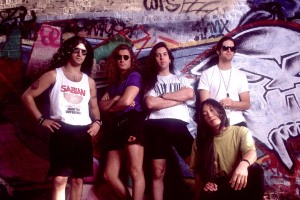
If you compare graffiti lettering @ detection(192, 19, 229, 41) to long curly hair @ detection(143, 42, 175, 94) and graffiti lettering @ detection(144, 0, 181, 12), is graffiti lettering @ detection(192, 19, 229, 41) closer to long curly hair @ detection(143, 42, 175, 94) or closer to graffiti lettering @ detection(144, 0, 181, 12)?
graffiti lettering @ detection(144, 0, 181, 12)

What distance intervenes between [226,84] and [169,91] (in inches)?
30.3

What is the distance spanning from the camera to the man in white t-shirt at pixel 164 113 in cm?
503

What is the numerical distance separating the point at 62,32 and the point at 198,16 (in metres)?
1.97

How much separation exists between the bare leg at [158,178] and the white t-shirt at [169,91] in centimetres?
60

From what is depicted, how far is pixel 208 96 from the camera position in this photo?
17.1 feet

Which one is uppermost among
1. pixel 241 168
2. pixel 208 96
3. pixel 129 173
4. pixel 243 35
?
pixel 243 35

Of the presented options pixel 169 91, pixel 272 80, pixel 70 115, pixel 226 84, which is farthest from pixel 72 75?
pixel 272 80

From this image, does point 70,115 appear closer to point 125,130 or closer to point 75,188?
point 125,130

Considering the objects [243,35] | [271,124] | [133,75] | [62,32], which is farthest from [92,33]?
[271,124]

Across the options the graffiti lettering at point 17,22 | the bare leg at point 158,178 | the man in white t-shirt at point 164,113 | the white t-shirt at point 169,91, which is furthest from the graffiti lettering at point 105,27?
the bare leg at point 158,178

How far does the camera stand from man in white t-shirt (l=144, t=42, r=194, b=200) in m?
5.03

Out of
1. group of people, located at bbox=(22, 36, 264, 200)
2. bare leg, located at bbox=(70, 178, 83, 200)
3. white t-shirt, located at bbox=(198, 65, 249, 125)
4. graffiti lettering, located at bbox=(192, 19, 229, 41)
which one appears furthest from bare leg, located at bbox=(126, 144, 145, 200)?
graffiti lettering, located at bbox=(192, 19, 229, 41)

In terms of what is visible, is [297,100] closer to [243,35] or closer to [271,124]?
[271,124]

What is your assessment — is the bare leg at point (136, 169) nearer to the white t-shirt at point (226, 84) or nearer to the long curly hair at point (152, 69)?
the long curly hair at point (152, 69)
